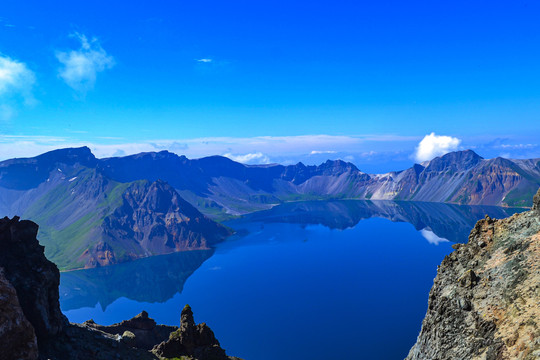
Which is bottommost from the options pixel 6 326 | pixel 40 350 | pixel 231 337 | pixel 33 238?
pixel 231 337

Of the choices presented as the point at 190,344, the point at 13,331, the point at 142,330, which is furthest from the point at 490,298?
the point at 142,330

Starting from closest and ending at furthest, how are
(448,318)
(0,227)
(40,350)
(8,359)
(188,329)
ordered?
1. (8,359)
2. (40,350)
3. (448,318)
4. (0,227)
5. (188,329)

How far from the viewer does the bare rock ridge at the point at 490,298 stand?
135 feet

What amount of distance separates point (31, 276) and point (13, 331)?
15600 millimetres

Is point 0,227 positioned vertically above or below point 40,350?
above

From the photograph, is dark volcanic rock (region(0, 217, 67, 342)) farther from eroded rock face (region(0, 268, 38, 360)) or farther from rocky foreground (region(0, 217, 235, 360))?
eroded rock face (region(0, 268, 38, 360))

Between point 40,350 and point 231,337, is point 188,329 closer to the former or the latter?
point 40,350

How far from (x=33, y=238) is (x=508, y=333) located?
2888 inches

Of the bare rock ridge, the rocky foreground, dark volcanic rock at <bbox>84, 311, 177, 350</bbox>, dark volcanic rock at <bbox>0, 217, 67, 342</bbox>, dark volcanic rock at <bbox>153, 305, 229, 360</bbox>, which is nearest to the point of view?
the bare rock ridge

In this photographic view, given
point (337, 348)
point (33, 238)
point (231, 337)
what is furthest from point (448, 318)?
point (231, 337)

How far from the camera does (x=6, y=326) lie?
41375 mm

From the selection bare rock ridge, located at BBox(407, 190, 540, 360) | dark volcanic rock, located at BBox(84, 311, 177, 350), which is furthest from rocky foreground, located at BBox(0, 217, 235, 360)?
bare rock ridge, located at BBox(407, 190, 540, 360)

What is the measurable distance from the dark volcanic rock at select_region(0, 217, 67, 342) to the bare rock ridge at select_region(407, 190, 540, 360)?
192 feet

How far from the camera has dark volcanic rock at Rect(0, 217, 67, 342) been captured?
51.6m
